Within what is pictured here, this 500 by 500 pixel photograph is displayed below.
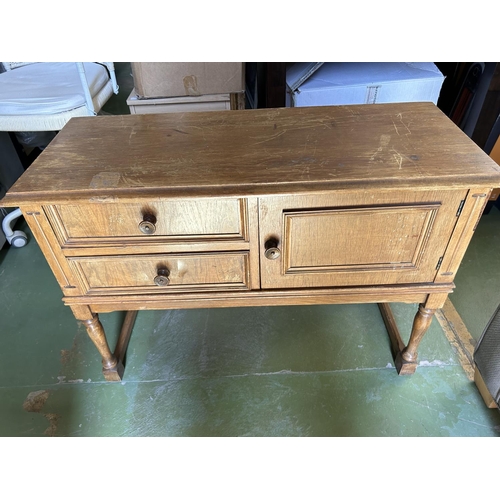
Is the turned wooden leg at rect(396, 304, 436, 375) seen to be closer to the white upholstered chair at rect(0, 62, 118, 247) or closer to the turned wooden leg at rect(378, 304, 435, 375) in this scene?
the turned wooden leg at rect(378, 304, 435, 375)

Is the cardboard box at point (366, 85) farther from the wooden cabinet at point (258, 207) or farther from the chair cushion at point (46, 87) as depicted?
the chair cushion at point (46, 87)

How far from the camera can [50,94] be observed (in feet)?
5.43

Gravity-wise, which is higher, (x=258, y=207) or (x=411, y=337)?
(x=258, y=207)

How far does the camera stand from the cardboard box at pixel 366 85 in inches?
65.5

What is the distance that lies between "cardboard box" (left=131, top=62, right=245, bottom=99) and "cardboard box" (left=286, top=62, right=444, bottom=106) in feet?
0.91

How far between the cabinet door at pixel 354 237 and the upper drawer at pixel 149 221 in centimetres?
9

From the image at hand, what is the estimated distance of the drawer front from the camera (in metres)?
1.05

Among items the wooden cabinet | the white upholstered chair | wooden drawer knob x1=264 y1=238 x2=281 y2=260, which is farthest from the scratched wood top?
the white upholstered chair

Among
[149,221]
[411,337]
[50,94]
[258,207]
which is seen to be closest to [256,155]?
[258,207]

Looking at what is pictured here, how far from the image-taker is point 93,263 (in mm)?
1056

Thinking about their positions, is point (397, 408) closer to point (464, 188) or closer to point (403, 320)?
point (403, 320)

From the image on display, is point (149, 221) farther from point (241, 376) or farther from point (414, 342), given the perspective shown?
point (414, 342)

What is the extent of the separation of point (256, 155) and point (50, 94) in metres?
1.17

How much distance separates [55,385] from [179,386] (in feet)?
1.57
